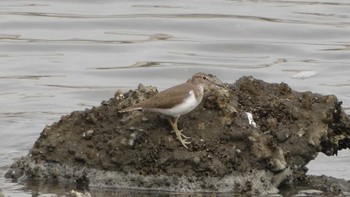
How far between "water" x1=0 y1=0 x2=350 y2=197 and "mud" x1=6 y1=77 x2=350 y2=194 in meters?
2.47

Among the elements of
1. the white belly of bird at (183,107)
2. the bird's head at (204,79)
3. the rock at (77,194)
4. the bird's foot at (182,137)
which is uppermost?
the bird's head at (204,79)

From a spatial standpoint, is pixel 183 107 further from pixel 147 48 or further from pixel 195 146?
pixel 147 48

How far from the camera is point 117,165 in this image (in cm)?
797

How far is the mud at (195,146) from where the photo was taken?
791cm

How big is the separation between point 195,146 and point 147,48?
27.5 ft

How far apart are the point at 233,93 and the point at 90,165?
136 cm

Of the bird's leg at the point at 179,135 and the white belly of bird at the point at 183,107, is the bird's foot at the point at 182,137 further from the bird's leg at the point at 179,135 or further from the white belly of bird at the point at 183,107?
the white belly of bird at the point at 183,107

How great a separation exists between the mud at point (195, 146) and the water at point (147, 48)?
247 cm

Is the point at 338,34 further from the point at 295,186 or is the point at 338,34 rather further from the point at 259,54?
the point at 295,186

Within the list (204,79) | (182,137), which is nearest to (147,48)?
(204,79)

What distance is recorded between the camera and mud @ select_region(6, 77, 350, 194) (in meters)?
7.91

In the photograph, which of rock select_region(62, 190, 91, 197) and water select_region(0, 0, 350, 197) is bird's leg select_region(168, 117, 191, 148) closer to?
rock select_region(62, 190, 91, 197)

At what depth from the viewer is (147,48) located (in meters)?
16.2

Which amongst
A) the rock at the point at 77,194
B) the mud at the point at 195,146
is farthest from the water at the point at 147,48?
the rock at the point at 77,194
